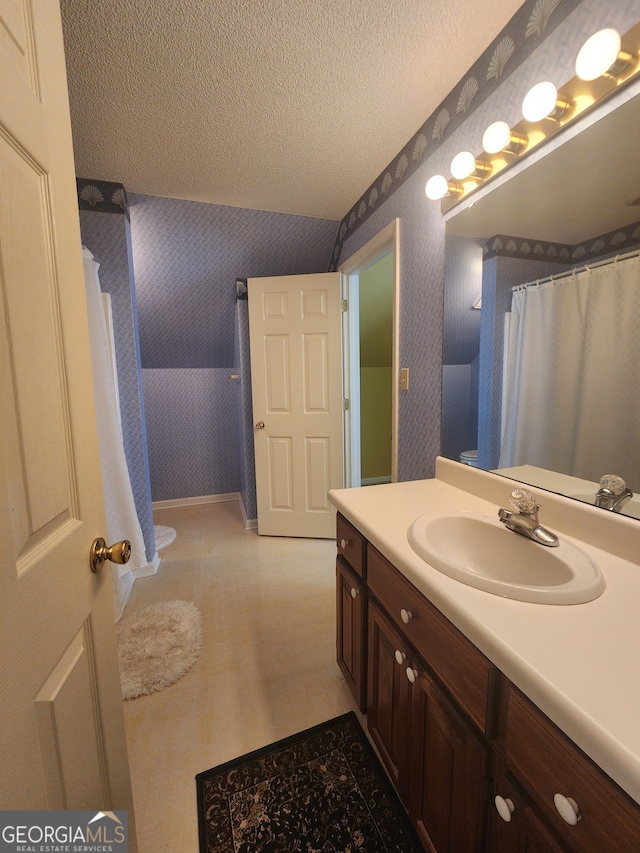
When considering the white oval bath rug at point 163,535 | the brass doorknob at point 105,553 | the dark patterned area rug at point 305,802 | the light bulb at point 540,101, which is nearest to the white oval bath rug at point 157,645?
the dark patterned area rug at point 305,802

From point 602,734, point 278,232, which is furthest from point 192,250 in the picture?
point 602,734

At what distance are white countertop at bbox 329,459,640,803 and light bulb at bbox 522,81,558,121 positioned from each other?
3.35 ft

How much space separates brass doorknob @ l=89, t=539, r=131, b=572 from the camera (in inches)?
26.8

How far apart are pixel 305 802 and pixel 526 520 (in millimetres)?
1036

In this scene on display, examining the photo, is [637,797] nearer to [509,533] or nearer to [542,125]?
[509,533]

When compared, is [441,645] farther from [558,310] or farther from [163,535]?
[163,535]

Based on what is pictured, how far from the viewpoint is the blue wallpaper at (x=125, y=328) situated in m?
1.97

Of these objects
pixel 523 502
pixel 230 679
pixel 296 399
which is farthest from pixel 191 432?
pixel 523 502

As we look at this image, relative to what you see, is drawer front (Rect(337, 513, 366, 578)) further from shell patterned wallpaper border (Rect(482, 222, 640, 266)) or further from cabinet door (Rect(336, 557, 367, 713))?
shell patterned wallpaper border (Rect(482, 222, 640, 266))

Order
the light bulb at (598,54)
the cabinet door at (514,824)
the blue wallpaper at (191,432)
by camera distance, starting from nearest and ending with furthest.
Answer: the cabinet door at (514,824) < the light bulb at (598,54) < the blue wallpaper at (191,432)

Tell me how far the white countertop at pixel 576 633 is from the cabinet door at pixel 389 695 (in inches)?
9.8

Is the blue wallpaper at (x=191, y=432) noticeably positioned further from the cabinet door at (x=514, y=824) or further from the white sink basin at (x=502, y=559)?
the cabinet door at (x=514, y=824)

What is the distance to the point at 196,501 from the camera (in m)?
3.71

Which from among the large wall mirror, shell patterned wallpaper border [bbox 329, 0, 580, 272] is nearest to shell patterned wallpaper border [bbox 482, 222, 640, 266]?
the large wall mirror
